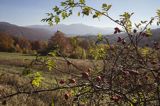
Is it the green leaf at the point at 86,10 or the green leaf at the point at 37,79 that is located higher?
the green leaf at the point at 86,10

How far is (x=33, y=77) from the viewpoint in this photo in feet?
9.23

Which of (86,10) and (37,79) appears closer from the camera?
(37,79)

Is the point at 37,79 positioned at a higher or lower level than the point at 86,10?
lower

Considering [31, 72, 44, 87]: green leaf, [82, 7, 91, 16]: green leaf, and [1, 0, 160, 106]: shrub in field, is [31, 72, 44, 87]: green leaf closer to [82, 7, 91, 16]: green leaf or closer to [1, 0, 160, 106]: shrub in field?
[1, 0, 160, 106]: shrub in field

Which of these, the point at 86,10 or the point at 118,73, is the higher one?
the point at 86,10

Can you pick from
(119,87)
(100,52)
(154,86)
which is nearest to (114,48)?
(100,52)

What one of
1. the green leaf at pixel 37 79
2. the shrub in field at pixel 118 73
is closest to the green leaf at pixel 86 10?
the shrub in field at pixel 118 73

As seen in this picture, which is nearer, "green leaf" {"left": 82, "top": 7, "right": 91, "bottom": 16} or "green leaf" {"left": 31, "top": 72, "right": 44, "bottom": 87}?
"green leaf" {"left": 31, "top": 72, "right": 44, "bottom": 87}

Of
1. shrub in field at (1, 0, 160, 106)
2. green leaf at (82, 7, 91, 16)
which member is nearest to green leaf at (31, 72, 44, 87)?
shrub in field at (1, 0, 160, 106)

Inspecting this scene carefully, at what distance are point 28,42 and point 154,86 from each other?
10332 centimetres

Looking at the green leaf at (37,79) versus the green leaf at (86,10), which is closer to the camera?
the green leaf at (37,79)

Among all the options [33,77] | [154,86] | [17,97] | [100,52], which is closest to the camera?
[33,77]

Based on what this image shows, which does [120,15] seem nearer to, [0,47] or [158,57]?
[158,57]

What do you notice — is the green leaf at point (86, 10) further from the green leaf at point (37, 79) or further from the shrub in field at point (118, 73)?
the green leaf at point (37, 79)
